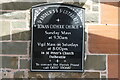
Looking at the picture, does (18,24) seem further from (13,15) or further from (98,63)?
(98,63)

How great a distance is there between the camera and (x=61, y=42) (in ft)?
16.2

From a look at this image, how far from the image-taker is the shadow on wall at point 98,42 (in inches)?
195

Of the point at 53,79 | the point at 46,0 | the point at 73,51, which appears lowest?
the point at 53,79

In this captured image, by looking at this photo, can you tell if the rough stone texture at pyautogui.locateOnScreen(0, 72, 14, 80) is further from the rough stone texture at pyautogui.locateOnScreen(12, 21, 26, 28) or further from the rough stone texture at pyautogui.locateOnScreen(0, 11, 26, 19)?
the rough stone texture at pyautogui.locateOnScreen(0, 11, 26, 19)

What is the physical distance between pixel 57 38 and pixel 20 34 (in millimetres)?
458

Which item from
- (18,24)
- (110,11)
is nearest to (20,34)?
(18,24)

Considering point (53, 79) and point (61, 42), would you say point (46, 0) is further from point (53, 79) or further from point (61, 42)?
point (53, 79)

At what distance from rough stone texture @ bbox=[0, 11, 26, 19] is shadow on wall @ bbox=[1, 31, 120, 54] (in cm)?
20

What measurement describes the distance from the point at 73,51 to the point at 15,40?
725 millimetres

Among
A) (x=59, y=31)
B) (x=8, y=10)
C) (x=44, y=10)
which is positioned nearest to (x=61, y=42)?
(x=59, y=31)

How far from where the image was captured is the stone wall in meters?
4.96

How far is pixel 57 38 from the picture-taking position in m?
4.95

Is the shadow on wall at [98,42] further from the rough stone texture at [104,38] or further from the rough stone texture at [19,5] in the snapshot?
the rough stone texture at [19,5]

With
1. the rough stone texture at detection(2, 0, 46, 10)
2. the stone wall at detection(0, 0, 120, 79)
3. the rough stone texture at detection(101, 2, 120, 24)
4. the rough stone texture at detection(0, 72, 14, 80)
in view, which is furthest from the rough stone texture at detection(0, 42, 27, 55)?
the rough stone texture at detection(101, 2, 120, 24)
